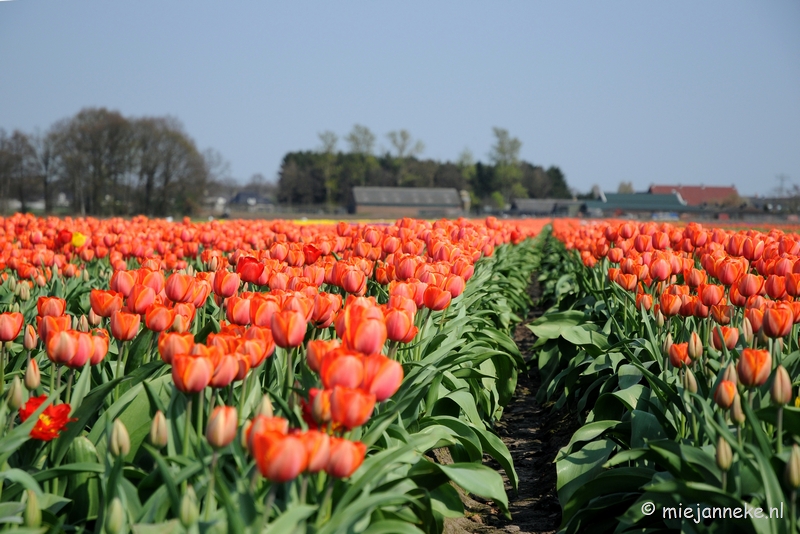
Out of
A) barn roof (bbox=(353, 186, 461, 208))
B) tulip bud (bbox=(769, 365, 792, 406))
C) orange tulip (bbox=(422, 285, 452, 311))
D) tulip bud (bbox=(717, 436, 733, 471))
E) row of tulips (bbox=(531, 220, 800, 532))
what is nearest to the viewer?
tulip bud (bbox=(717, 436, 733, 471))

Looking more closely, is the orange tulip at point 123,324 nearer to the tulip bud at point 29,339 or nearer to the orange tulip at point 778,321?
the tulip bud at point 29,339

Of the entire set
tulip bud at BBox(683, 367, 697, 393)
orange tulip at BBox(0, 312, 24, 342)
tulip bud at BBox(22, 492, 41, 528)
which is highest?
orange tulip at BBox(0, 312, 24, 342)

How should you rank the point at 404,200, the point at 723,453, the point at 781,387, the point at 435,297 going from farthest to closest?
the point at 404,200, the point at 435,297, the point at 781,387, the point at 723,453

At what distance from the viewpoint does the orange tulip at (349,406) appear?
181 centimetres

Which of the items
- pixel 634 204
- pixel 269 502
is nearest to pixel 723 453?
pixel 269 502

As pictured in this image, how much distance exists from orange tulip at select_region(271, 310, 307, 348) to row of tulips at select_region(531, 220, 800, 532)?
1.25m

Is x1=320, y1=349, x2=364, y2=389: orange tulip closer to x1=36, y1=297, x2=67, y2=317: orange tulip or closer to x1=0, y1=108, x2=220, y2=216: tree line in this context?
x1=36, y1=297, x2=67, y2=317: orange tulip

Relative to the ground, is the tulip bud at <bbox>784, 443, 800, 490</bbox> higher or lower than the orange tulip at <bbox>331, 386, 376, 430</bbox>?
lower

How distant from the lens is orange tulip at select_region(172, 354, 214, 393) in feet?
6.60

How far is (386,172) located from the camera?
343 feet

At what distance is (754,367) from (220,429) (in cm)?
170

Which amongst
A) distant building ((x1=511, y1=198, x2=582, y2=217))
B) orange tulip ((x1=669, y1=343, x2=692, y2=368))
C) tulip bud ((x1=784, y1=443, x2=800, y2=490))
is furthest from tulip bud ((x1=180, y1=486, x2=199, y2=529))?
distant building ((x1=511, y1=198, x2=582, y2=217))

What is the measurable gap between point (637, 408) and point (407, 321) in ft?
5.28

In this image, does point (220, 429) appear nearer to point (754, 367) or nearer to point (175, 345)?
point (175, 345)
